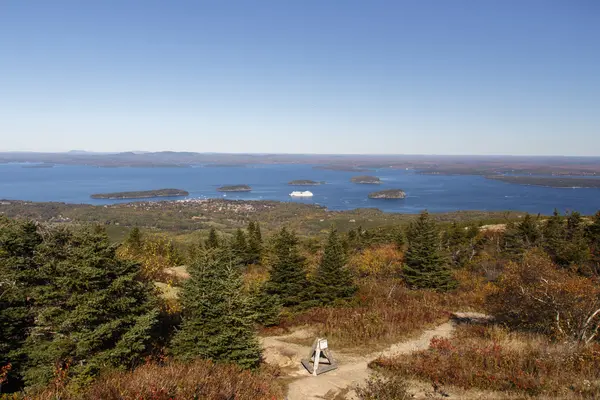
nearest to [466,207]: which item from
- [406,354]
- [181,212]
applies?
[181,212]

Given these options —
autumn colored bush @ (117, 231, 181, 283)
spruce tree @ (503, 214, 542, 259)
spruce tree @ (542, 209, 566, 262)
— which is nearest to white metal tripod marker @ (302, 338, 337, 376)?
autumn colored bush @ (117, 231, 181, 283)

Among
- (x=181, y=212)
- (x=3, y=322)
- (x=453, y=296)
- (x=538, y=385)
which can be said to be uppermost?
(x=3, y=322)

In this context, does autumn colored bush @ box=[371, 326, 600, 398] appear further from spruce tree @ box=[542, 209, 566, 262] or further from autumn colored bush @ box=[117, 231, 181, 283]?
spruce tree @ box=[542, 209, 566, 262]

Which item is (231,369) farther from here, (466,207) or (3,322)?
(466,207)

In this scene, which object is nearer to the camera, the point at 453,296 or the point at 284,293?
the point at 284,293

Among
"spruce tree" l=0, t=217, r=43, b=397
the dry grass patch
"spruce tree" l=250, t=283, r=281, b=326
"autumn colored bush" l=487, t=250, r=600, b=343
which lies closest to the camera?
"spruce tree" l=0, t=217, r=43, b=397

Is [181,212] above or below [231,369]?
below

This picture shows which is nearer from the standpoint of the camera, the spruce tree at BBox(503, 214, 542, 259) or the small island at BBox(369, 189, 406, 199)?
the spruce tree at BBox(503, 214, 542, 259)
